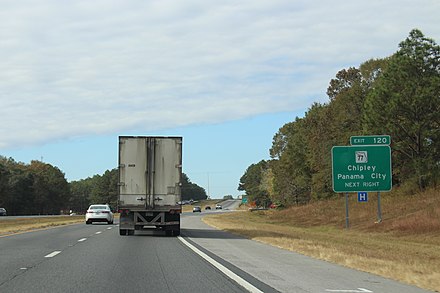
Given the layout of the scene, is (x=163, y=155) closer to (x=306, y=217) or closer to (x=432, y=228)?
(x=432, y=228)

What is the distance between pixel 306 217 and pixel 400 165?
1398cm

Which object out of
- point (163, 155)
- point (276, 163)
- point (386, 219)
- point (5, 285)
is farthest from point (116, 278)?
point (276, 163)

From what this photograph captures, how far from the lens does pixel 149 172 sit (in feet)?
91.5

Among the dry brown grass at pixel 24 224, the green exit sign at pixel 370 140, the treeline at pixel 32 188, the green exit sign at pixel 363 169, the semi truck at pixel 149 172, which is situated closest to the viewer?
the semi truck at pixel 149 172

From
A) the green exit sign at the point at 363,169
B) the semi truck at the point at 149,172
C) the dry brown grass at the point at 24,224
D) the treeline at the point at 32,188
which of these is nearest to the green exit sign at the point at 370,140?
the green exit sign at the point at 363,169

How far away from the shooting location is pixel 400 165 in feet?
179

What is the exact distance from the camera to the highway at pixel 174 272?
1158 cm

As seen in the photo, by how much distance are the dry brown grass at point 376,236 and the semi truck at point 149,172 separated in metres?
4.81

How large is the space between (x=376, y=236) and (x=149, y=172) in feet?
49.9

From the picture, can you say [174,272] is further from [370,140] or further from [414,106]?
[414,106]

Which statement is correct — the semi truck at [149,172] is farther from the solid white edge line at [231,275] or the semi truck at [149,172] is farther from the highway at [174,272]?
the solid white edge line at [231,275]

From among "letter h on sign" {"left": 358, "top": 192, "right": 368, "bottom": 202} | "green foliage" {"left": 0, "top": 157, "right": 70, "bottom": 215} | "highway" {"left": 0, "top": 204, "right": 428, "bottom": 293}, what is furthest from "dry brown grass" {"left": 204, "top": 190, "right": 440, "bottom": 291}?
"green foliage" {"left": 0, "top": 157, "right": 70, "bottom": 215}

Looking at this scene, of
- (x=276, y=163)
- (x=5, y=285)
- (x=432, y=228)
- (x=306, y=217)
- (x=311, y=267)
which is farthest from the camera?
(x=276, y=163)

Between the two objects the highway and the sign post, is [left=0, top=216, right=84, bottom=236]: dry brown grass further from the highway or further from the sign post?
the sign post
